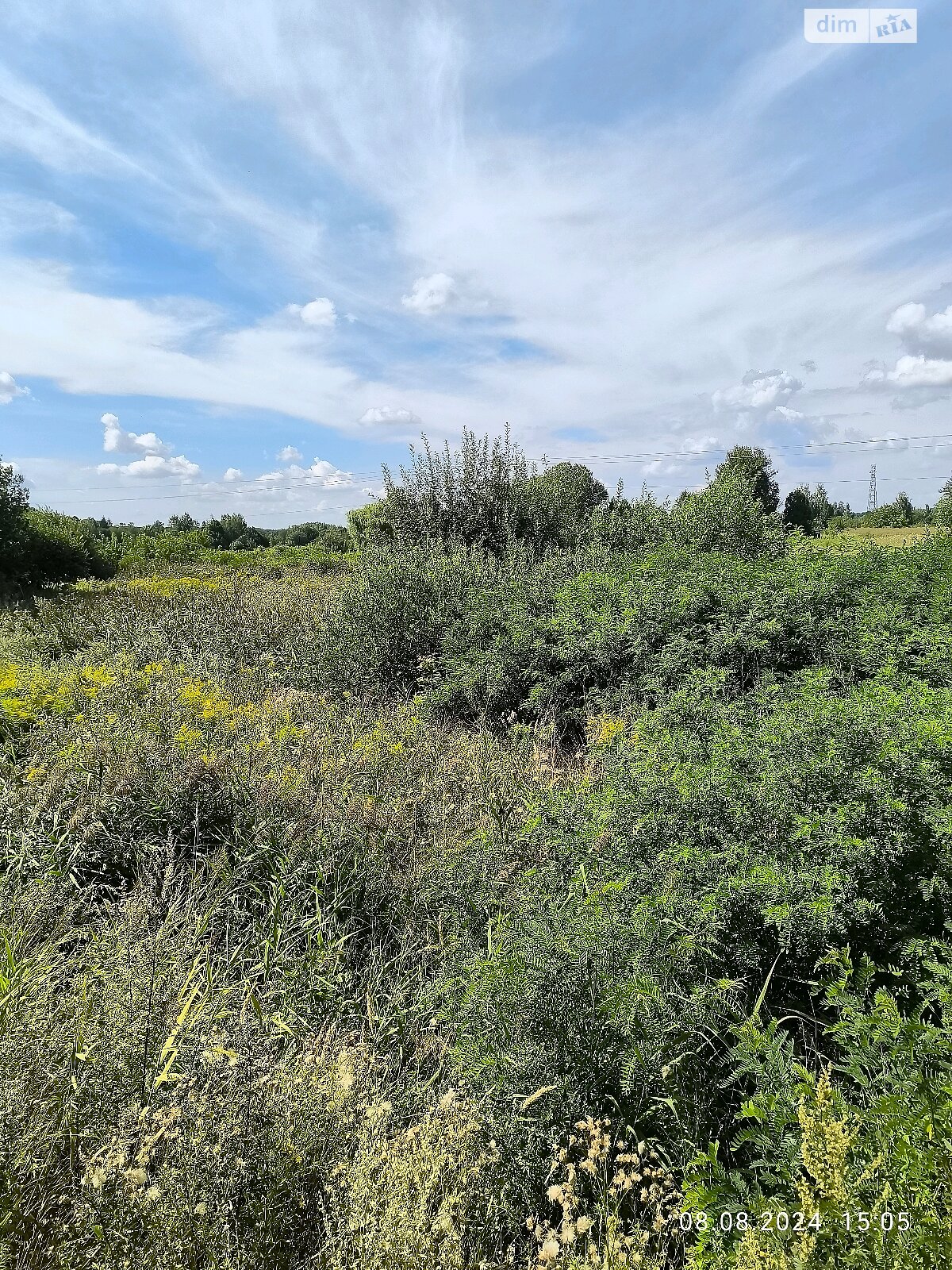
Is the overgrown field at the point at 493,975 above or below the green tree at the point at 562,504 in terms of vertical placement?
below

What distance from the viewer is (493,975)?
220cm

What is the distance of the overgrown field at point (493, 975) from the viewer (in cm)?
157

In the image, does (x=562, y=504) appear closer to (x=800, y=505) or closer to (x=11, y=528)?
(x=11, y=528)

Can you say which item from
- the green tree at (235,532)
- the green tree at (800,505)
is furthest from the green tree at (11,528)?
the green tree at (800,505)

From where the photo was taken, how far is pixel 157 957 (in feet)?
8.41

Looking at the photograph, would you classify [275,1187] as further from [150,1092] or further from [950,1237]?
[950,1237]

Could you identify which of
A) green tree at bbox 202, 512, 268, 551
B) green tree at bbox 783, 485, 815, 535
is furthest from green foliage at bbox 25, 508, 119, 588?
green tree at bbox 783, 485, 815, 535

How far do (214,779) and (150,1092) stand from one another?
223 centimetres

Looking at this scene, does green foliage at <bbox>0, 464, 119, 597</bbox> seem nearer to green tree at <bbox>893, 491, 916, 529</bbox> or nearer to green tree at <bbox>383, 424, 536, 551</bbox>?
green tree at <bbox>383, 424, 536, 551</bbox>

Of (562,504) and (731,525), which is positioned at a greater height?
(562,504)

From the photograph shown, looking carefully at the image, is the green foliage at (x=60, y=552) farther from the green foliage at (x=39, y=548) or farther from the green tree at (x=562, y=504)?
the green tree at (x=562, y=504)

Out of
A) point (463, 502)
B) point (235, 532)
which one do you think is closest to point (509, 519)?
point (463, 502)

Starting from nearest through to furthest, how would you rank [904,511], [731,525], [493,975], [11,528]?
[493,975], [731,525], [11,528], [904,511]

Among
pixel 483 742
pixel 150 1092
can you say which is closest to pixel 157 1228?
pixel 150 1092
